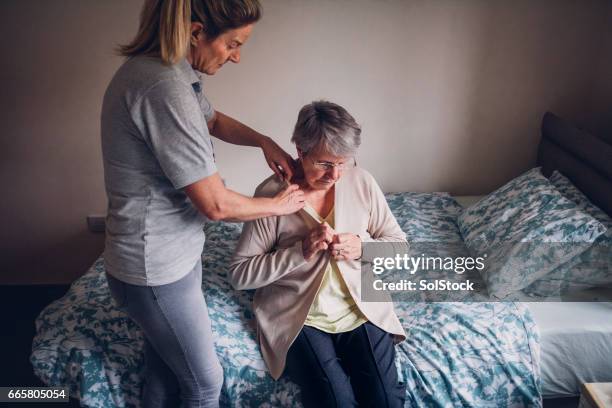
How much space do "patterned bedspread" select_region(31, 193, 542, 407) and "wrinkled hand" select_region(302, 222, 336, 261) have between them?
1.13 feet

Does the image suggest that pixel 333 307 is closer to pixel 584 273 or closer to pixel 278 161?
pixel 278 161

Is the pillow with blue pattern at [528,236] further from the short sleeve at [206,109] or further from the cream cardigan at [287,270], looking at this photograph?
the short sleeve at [206,109]

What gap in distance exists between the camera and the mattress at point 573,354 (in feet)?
5.11

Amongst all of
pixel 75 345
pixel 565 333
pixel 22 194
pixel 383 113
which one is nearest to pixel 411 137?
pixel 383 113

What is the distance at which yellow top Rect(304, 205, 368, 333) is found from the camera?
1491 mm

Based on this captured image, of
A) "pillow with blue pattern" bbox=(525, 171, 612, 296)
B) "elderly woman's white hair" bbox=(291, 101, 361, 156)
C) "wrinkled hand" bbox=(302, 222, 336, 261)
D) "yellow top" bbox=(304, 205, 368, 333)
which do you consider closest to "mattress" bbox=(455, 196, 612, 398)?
"pillow with blue pattern" bbox=(525, 171, 612, 296)

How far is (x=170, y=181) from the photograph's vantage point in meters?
1.15

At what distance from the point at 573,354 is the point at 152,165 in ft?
4.70

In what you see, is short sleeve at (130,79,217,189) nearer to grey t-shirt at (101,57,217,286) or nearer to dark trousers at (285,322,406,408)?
grey t-shirt at (101,57,217,286)

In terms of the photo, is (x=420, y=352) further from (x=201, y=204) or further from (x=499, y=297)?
(x=201, y=204)

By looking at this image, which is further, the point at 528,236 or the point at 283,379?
the point at 528,236

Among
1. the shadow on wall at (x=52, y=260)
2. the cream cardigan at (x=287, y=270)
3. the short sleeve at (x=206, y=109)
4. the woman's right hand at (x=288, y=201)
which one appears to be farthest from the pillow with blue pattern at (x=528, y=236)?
the shadow on wall at (x=52, y=260)
